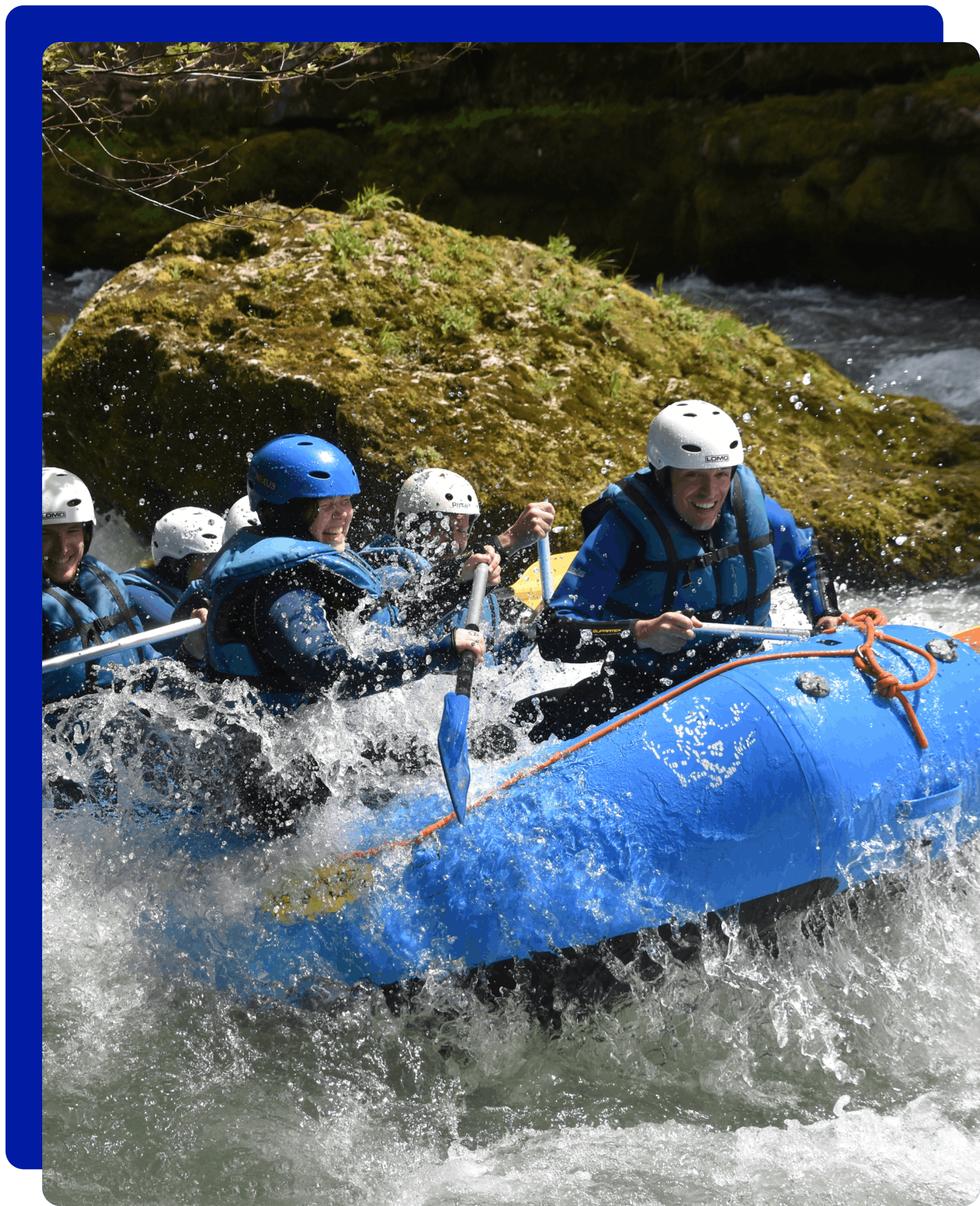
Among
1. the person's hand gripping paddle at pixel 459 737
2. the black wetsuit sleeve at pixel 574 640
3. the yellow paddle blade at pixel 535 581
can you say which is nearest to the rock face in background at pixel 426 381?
the yellow paddle blade at pixel 535 581

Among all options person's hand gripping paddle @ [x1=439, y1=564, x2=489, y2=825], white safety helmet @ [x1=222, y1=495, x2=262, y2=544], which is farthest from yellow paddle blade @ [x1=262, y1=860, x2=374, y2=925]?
white safety helmet @ [x1=222, y1=495, x2=262, y2=544]

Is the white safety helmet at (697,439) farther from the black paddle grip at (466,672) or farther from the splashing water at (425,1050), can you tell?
the splashing water at (425,1050)

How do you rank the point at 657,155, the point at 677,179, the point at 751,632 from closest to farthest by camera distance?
the point at 751,632 → the point at 657,155 → the point at 677,179

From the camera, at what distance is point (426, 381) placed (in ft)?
18.0

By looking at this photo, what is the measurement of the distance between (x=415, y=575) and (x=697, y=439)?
120 cm

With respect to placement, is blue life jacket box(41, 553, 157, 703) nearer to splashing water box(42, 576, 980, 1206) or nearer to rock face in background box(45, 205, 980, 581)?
splashing water box(42, 576, 980, 1206)

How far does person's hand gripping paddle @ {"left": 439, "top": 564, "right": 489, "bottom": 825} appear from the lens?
243 centimetres

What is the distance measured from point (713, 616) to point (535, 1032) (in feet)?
4.13

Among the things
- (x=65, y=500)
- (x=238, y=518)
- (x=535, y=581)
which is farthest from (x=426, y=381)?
(x=65, y=500)

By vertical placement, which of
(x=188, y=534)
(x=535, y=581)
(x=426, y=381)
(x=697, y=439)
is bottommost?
(x=535, y=581)

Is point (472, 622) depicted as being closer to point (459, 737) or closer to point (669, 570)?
point (459, 737)

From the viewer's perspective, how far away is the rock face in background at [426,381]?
534 centimetres

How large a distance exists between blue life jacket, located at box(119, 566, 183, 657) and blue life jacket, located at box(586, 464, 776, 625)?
151 cm

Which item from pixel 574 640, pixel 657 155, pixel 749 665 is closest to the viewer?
pixel 749 665
